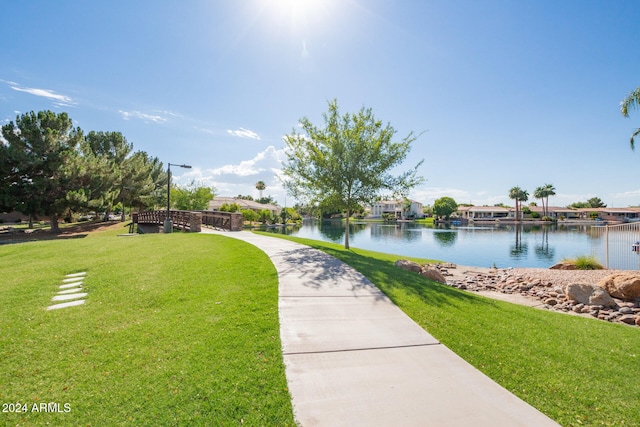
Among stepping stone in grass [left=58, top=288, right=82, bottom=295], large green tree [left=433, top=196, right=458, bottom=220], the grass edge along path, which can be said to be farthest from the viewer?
large green tree [left=433, top=196, right=458, bottom=220]

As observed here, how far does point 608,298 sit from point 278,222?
58.9 meters

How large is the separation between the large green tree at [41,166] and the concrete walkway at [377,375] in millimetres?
26690

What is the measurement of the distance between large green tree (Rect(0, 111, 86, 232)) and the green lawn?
19.9 meters

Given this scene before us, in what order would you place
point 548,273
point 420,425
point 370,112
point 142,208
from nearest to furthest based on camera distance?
point 420,425 < point 548,273 < point 370,112 < point 142,208

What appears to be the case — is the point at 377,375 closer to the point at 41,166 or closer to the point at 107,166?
the point at 41,166

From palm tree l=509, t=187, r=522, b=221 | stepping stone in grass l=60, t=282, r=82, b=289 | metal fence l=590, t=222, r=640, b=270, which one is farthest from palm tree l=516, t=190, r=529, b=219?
stepping stone in grass l=60, t=282, r=82, b=289

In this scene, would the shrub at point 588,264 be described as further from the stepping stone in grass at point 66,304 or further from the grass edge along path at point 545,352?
the stepping stone in grass at point 66,304

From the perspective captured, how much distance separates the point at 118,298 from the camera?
611 centimetres

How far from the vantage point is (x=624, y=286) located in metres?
9.17

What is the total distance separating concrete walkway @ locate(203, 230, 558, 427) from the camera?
284 centimetres

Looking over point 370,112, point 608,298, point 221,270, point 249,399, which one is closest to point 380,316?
point 249,399

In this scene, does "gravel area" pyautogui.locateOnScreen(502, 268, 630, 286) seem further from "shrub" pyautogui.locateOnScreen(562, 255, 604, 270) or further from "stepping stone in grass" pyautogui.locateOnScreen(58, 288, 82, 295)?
"stepping stone in grass" pyautogui.locateOnScreen(58, 288, 82, 295)

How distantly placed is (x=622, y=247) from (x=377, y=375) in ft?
58.3

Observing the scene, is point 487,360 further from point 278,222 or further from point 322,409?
point 278,222
